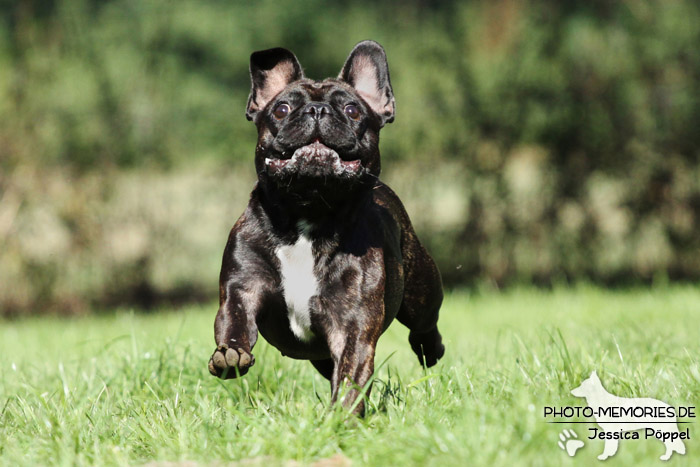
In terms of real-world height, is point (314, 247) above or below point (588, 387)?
above

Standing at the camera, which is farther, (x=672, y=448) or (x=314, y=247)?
(x=314, y=247)

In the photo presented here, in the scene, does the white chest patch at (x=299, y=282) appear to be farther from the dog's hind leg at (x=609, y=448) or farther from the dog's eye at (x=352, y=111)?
the dog's hind leg at (x=609, y=448)

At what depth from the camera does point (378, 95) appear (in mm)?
4012

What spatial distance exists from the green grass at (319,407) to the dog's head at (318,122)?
0.94 meters

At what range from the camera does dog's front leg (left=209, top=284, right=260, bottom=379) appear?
3150 millimetres

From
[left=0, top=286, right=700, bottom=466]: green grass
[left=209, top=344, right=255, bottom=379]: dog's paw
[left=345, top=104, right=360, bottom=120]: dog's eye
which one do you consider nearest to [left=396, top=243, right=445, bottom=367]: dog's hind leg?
[left=0, top=286, right=700, bottom=466]: green grass

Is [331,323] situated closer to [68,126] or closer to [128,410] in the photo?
[128,410]

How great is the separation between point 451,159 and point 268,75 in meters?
6.71

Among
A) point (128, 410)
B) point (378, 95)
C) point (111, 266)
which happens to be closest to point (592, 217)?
point (111, 266)

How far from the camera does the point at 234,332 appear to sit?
337 cm

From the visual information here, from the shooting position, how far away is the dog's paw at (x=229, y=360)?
3139mm

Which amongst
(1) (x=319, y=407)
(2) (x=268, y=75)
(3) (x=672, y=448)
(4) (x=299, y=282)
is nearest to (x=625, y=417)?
(3) (x=672, y=448)

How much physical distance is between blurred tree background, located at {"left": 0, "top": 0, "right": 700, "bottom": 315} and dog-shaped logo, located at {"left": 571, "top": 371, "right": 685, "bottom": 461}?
7109 millimetres

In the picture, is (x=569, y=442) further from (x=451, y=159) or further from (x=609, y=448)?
(x=451, y=159)
